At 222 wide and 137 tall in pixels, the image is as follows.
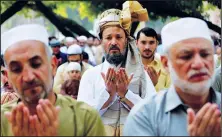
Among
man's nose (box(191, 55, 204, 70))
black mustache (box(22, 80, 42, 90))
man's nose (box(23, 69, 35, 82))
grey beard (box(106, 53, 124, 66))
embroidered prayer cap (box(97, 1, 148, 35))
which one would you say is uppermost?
embroidered prayer cap (box(97, 1, 148, 35))

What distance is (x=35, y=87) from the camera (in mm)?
4172

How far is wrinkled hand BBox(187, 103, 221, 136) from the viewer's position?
395 centimetres

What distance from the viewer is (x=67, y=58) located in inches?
452

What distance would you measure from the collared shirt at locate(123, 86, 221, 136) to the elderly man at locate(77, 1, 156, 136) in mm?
1633

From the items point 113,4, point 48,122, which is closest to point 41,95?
point 48,122

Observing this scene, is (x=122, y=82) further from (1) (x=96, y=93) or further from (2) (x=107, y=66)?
(2) (x=107, y=66)

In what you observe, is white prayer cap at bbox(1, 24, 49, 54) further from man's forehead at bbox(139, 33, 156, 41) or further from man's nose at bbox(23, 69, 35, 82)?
man's forehead at bbox(139, 33, 156, 41)

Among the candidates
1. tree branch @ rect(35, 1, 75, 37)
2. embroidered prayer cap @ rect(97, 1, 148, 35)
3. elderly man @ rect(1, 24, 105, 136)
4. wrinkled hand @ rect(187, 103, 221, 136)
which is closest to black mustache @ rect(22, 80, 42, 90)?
elderly man @ rect(1, 24, 105, 136)

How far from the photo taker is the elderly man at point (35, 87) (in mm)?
4141

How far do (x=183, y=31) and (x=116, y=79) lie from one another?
5.65ft

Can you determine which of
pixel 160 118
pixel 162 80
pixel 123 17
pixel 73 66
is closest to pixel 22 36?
pixel 160 118

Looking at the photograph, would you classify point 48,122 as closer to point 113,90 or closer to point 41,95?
point 41,95

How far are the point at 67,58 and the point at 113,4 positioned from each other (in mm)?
9183

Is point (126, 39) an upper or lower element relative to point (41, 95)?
upper
